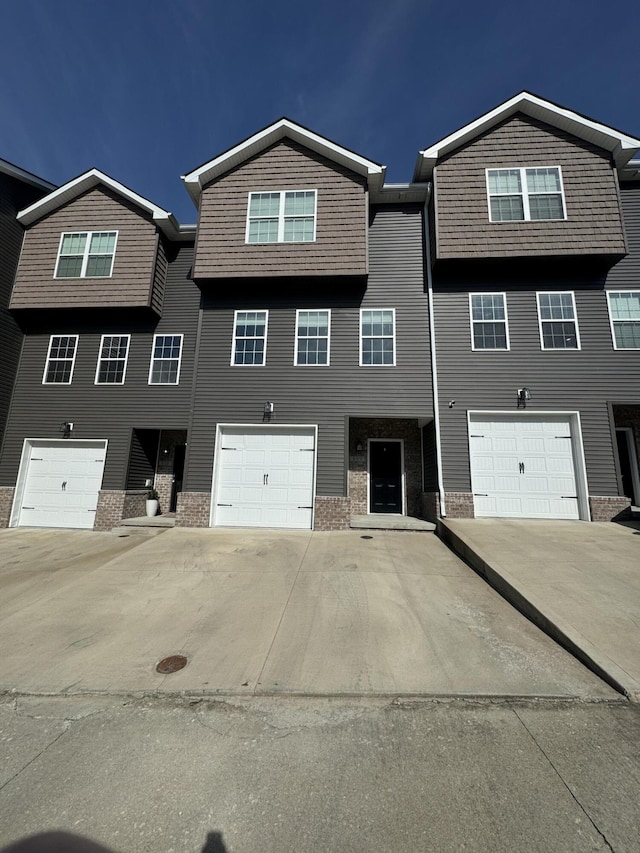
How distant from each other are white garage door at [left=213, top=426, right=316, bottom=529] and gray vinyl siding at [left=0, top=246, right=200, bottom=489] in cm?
200

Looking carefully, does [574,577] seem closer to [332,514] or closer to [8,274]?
[332,514]

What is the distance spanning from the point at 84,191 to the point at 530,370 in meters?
15.0

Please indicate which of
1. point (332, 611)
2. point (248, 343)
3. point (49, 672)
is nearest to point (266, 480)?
point (248, 343)

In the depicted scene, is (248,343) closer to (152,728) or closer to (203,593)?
(203,593)

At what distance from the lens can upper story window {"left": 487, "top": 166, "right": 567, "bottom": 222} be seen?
377 inches

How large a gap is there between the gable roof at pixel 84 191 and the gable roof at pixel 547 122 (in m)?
7.83

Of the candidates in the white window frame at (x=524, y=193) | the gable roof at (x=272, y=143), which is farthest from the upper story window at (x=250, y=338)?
the white window frame at (x=524, y=193)

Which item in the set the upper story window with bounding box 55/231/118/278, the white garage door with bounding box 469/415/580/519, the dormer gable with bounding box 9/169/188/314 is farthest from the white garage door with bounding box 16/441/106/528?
the white garage door with bounding box 469/415/580/519

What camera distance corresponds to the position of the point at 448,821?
188cm

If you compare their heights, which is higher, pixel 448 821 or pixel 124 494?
pixel 124 494

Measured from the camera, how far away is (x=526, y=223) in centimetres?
944

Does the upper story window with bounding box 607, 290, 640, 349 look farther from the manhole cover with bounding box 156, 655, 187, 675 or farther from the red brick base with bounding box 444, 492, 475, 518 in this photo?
the manhole cover with bounding box 156, 655, 187, 675

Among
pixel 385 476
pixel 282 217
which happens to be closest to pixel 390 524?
pixel 385 476

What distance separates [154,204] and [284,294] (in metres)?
5.10
